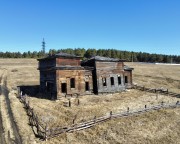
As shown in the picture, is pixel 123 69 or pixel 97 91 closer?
pixel 97 91

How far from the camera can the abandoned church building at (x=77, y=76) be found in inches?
1454

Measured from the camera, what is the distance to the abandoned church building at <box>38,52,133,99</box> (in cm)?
3694

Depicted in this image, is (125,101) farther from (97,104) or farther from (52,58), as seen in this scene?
(52,58)

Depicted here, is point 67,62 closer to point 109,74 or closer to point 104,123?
point 109,74

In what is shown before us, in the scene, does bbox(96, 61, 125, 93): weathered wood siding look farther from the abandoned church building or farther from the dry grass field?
the dry grass field

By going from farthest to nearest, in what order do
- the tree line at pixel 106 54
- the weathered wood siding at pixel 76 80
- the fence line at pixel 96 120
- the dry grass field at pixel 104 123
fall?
1. the tree line at pixel 106 54
2. the weathered wood siding at pixel 76 80
3. the dry grass field at pixel 104 123
4. the fence line at pixel 96 120

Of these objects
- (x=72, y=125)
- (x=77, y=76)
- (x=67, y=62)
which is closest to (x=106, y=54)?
(x=77, y=76)

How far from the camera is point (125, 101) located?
3688 centimetres

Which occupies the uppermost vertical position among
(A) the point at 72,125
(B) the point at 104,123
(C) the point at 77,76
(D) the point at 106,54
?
(D) the point at 106,54

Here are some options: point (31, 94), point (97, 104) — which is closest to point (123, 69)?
point (97, 104)

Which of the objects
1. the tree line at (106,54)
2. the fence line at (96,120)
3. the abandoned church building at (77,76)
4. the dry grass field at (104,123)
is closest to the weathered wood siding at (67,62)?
the abandoned church building at (77,76)

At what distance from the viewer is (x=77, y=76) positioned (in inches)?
1537

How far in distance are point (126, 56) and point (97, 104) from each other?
122022 mm

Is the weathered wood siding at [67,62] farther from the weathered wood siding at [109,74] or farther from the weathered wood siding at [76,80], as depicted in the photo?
the weathered wood siding at [109,74]
